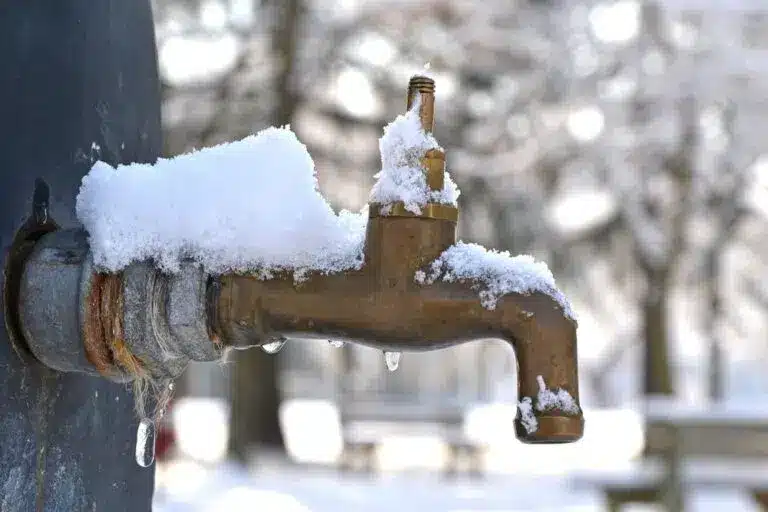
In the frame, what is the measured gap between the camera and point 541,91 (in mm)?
9555

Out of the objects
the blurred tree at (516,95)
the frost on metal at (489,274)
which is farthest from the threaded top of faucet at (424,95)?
the blurred tree at (516,95)

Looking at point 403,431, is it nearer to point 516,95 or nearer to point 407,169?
point 516,95

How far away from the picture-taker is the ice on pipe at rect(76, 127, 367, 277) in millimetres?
917

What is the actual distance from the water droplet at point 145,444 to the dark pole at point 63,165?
12mm

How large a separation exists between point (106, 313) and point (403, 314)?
273mm

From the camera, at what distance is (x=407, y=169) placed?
95 centimetres

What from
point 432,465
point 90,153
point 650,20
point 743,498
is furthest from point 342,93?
point 90,153

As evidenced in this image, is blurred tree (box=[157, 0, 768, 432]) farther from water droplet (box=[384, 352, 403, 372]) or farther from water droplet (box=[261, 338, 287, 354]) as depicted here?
water droplet (box=[261, 338, 287, 354])

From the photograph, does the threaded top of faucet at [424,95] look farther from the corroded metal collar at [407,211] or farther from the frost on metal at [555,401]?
the frost on metal at [555,401]

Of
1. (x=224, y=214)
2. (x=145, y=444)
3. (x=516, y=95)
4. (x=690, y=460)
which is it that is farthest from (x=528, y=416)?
(x=516, y=95)

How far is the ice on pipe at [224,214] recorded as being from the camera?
92 cm

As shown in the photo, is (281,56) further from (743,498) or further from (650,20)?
(743,498)

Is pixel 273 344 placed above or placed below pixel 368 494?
above

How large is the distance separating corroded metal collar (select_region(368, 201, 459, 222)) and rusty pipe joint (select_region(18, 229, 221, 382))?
0.18 metres
